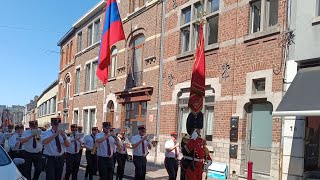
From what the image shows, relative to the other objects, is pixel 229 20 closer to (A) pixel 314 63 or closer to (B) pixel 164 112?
(A) pixel 314 63

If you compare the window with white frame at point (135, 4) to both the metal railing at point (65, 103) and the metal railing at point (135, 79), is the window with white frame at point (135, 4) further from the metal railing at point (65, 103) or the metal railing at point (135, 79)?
the metal railing at point (65, 103)

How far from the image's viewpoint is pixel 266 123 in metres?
13.0

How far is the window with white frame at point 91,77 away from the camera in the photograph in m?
29.9

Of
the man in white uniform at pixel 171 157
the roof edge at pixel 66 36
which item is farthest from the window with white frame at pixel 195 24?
the roof edge at pixel 66 36

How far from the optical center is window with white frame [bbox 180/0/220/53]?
16.0 m

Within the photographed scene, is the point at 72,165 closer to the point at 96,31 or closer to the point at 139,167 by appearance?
the point at 139,167

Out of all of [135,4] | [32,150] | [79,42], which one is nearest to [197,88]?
[32,150]

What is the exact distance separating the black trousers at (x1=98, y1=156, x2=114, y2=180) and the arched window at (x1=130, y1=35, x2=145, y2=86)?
33.2 feet

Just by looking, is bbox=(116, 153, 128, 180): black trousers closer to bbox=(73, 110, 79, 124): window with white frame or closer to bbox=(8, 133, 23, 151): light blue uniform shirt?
bbox=(8, 133, 23, 151): light blue uniform shirt

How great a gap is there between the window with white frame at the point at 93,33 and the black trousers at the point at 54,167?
19.2 meters

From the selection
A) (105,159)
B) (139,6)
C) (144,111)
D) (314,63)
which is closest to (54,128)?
(105,159)

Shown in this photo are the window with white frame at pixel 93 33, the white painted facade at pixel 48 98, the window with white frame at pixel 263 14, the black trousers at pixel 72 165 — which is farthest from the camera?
the white painted facade at pixel 48 98

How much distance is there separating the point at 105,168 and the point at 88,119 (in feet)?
60.5

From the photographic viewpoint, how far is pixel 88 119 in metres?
29.8
